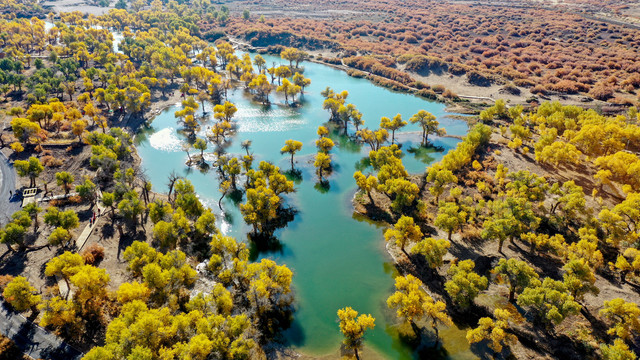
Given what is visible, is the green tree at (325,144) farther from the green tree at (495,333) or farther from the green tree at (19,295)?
the green tree at (19,295)

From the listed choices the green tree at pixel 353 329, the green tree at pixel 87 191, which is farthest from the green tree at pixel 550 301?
the green tree at pixel 87 191

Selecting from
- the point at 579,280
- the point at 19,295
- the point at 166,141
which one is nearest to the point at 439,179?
the point at 579,280

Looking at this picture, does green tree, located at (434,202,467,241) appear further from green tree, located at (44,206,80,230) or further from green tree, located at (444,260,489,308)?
green tree, located at (44,206,80,230)

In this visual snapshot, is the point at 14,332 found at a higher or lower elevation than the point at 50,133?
lower

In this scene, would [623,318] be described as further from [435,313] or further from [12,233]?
[12,233]

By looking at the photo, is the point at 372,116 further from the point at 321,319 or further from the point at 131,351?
the point at 131,351

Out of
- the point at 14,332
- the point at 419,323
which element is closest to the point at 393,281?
the point at 419,323
